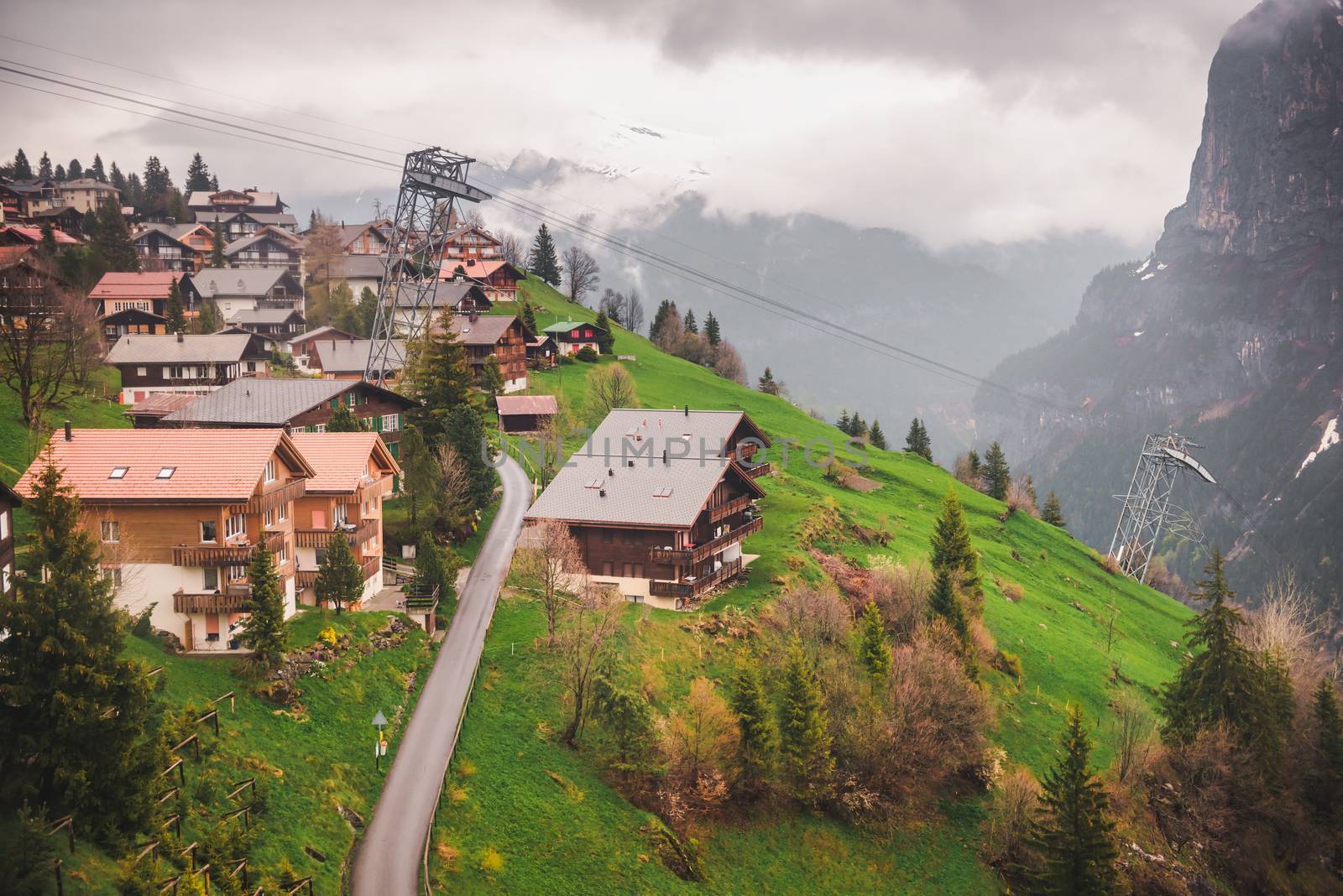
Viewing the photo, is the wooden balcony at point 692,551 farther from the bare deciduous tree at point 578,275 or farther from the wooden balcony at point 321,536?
the bare deciduous tree at point 578,275

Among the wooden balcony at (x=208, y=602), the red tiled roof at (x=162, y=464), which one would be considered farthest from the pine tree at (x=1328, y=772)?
the red tiled roof at (x=162, y=464)

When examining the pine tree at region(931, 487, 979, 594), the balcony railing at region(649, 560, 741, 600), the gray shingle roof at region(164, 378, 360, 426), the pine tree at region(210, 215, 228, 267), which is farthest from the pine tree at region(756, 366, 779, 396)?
the balcony railing at region(649, 560, 741, 600)

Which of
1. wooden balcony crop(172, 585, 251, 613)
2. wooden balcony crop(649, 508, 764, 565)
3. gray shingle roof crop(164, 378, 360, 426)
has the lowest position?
wooden balcony crop(649, 508, 764, 565)

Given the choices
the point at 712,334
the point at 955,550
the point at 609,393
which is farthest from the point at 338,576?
the point at 712,334

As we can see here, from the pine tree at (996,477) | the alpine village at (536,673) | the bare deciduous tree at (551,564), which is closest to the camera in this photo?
the alpine village at (536,673)

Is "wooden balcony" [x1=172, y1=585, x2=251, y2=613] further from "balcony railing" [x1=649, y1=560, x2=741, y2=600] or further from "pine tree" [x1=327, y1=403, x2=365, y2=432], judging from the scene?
"balcony railing" [x1=649, y1=560, x2=741, y2=600]
